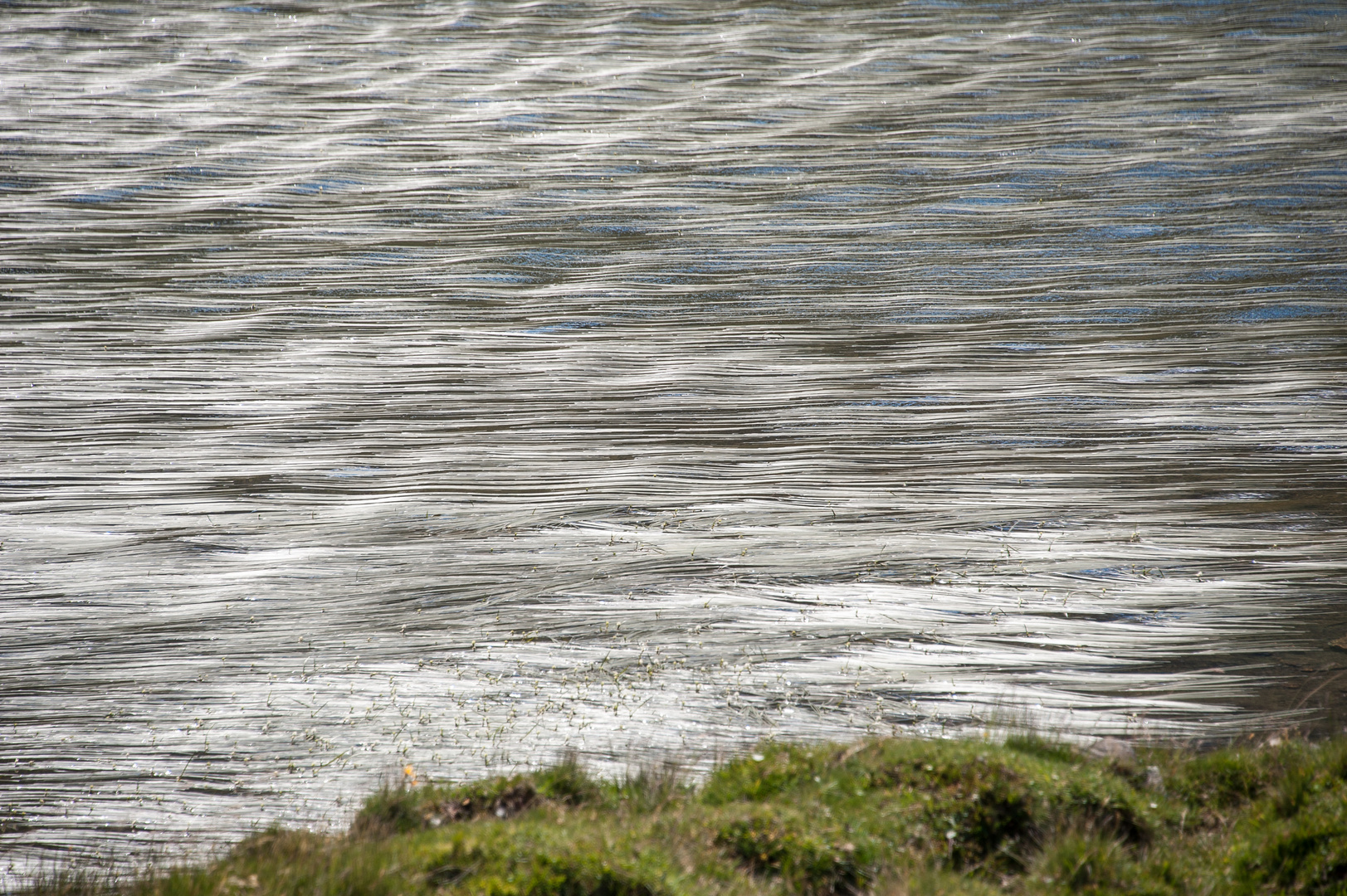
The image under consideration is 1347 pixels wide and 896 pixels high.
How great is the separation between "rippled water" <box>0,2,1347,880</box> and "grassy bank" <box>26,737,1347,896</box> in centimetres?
19

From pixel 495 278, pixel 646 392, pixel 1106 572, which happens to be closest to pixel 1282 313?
pixel 1106 572

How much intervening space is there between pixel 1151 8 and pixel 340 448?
19.8 feet

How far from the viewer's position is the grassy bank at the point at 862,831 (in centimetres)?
167

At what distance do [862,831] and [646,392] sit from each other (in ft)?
7.24

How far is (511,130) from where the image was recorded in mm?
5980

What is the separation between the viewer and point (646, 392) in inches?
150

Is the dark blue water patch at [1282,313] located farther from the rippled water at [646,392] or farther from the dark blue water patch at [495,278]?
the dark blue water patch at [495,278]

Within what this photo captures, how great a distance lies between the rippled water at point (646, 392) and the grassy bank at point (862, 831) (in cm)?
19

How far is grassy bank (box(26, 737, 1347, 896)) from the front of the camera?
65.6 inches

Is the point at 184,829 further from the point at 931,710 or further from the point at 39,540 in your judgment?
the point at 931,710

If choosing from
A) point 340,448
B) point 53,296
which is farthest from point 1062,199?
point 53,296

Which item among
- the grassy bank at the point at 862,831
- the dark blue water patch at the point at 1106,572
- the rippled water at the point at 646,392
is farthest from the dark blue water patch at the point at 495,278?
the grassy bank at the point at 862,831

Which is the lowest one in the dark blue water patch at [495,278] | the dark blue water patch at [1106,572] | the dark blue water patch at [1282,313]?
the dark blue water patch at [1106,572]

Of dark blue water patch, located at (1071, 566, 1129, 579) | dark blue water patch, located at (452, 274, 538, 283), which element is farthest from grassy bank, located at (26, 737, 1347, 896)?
dark blue water patch, located at (452, 274, 538, 283)
